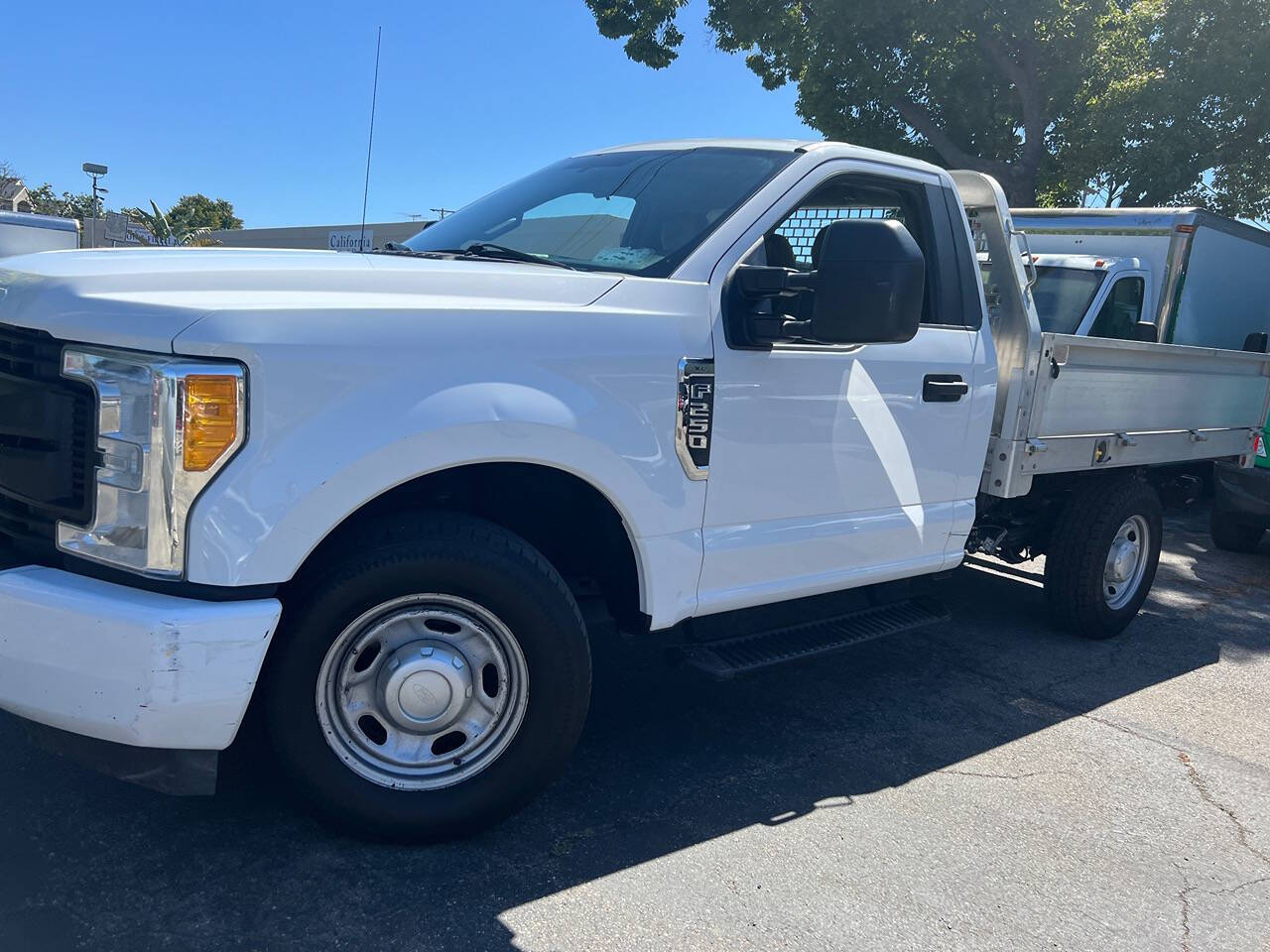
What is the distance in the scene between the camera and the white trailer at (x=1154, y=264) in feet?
27.3

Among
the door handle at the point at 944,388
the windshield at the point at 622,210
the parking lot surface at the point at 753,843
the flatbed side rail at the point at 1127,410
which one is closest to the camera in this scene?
the parking lot surface at the point at 753,843

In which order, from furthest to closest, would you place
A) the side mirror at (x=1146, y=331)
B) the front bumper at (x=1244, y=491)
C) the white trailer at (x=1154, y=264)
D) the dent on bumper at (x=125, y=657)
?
the white trailer at (x=1154, y=264) < the side mirror at (x=1146, y=331) < the front bumper at (x=1244, y=491) < the dent on bumper at (x=125, y=657)

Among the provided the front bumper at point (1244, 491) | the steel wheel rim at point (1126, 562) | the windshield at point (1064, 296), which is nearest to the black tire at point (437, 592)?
the steel wheel rim at point (1126, 562)

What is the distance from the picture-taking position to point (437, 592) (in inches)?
106

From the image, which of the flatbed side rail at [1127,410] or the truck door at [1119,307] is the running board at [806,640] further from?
the truck door at [1119,307]

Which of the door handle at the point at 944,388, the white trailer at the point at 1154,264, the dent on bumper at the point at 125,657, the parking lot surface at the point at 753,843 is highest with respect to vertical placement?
the white trailer at the point at 1154,264

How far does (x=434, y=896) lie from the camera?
2.63 metres

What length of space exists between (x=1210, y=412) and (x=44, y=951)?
237 inches


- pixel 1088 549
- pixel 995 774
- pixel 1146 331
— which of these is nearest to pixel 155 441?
pixel 995 774

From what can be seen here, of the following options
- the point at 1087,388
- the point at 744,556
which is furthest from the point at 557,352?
the point at 1087,388

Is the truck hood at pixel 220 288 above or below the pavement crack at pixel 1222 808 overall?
above

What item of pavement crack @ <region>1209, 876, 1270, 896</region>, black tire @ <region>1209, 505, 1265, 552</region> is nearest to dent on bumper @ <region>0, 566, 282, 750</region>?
pavement crack @ <region>1209, 876, 1270, 896</region>

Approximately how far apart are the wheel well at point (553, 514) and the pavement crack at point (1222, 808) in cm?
211

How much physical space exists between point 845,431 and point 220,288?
206cm
